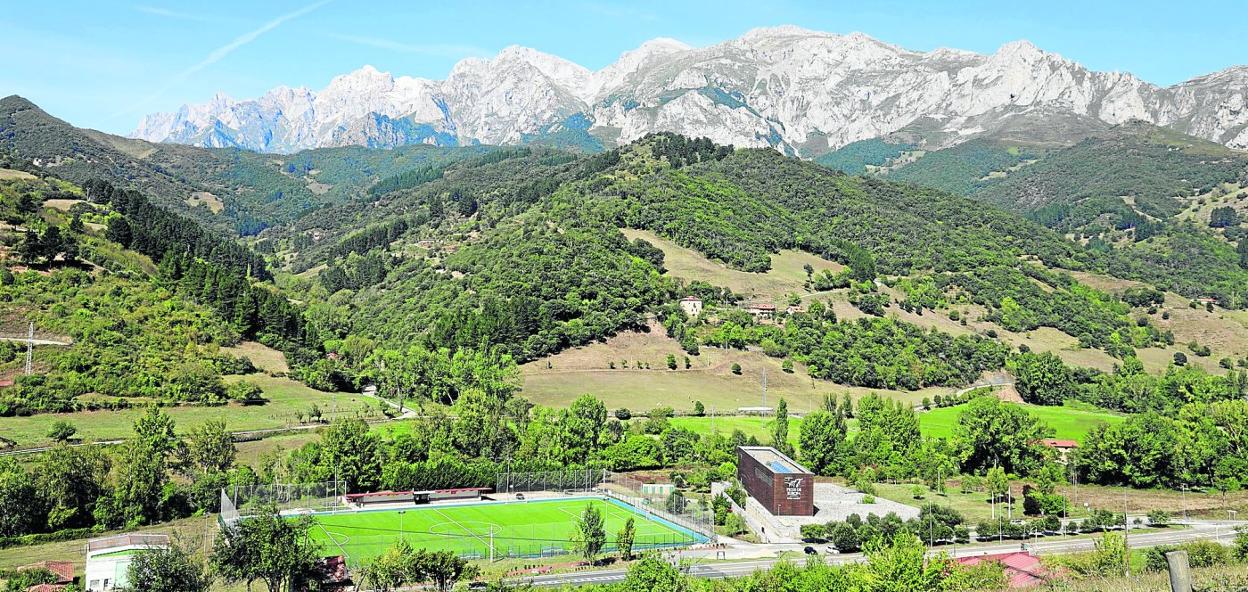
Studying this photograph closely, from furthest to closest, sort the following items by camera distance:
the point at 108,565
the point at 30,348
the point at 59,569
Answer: the point at 30,348
the point at 59,569
the point at 108,565

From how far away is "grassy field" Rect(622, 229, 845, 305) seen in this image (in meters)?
133

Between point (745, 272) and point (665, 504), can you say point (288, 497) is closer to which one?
point (665, 504)

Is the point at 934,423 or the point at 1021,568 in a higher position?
the point at 934,423

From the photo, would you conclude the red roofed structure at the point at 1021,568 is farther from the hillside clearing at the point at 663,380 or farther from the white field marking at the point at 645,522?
the hillside clearing at the point at 663,380

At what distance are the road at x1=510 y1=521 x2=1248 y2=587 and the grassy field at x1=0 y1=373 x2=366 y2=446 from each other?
38.1 m

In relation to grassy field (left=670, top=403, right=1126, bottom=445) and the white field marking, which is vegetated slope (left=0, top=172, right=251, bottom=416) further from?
grassy field (left=670, top=403, right=1126, bottom=445)

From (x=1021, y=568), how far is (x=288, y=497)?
135ft

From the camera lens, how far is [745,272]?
458 feet

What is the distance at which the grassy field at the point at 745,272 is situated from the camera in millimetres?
133250

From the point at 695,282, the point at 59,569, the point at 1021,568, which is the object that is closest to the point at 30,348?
the point at 59,569

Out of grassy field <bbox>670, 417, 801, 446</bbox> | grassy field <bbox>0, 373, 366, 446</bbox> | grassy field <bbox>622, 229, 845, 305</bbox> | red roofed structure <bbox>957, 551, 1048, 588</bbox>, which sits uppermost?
grassy field <bbox>622, 229, 845, 305</bbox>

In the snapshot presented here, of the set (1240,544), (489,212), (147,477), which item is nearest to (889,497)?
(1240,544)

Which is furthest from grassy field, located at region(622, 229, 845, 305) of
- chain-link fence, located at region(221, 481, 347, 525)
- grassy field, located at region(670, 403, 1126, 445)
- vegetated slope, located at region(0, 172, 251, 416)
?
chain-link fence, located at region(221, 481, 347, 525)

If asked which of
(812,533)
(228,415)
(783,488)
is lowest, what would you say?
(812,533)
